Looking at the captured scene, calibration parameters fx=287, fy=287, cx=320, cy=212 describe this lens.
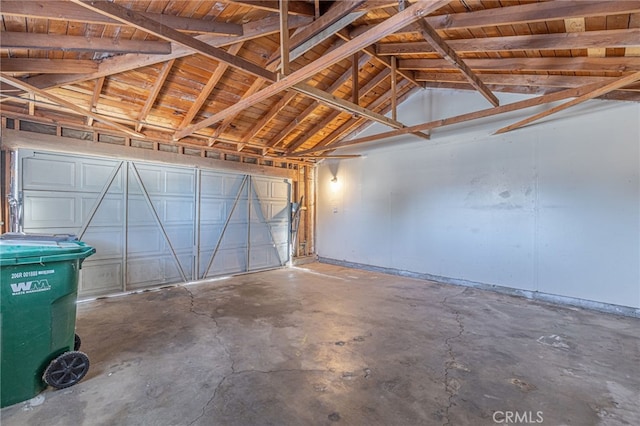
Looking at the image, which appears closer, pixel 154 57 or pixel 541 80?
pixel 154 57

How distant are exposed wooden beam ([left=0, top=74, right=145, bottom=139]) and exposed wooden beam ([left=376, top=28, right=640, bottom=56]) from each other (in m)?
4.55

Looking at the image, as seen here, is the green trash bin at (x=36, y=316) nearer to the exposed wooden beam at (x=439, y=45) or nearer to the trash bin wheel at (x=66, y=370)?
the trash bin wheel at (x=66, y=370)

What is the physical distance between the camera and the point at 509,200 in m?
4.91

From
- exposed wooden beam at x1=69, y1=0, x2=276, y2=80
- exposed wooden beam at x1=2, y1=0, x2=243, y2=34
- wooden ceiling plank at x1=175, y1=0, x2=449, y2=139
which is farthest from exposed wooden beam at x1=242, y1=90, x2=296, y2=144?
exposed wooden beam at x1=2, y1=0, x2=243, y2=34

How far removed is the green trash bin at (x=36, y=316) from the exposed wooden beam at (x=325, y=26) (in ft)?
10.1

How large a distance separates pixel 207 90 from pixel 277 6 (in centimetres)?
197

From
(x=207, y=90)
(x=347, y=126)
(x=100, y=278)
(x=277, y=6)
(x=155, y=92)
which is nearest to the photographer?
(x=277, y=6)

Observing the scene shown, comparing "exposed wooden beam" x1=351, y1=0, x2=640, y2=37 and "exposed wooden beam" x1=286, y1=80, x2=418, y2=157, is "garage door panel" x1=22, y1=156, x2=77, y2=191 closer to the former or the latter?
"exposed wooden beam" x1=286, y1=80, x2=418, y2=157

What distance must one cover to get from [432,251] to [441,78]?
3.27 m

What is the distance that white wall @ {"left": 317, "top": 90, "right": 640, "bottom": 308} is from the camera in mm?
4008

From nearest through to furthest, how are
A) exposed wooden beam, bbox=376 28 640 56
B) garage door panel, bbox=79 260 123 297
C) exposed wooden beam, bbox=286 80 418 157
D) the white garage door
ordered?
1. exposed wooden beam, bbox=376 28 640 56
2. the white garage door
3. garage door panel, bbox=79 260 123 297
4. exposed wooden beam, bbox=286 80 418 157

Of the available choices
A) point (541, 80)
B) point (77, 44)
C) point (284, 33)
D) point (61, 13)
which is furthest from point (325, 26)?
point (541, 80)

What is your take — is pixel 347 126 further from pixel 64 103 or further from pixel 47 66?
pixel 47 66

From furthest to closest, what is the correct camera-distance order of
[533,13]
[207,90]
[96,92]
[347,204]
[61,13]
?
[347,204] → [207,90] → [96,92] → [533,13] → [61,13]
